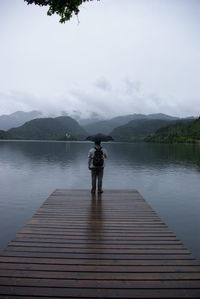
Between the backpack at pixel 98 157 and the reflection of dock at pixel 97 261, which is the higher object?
the backpack at pixel 98 157

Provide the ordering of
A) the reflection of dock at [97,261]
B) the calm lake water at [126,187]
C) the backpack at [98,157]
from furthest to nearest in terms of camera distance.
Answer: the calm lake water at [126,187]
the backpack at [98,157]
the reflection of dock at [97,261]

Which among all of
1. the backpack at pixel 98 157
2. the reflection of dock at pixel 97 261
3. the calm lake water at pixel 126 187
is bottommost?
the calm lake water at pixel 126 187

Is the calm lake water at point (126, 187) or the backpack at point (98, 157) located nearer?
the backpack at point (98, 157)

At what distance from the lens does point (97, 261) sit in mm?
5887

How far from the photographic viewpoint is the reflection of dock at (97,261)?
4.73 metres

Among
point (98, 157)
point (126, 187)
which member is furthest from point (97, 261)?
point (126, 187)

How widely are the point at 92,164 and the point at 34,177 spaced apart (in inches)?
817

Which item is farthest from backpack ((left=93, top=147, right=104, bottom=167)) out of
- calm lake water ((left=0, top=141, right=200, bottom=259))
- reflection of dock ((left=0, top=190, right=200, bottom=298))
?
calm lake water ((left=0, top=141, right=200, bottom=259))

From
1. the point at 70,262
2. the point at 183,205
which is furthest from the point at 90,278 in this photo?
A: the point at 183,205

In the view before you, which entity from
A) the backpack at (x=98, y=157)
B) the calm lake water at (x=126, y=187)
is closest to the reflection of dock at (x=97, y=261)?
the backpack at (x=98, y=157)

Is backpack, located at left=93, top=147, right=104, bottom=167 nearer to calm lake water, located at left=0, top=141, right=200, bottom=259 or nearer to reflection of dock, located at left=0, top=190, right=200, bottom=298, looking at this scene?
reflection of dock, located at left=0, top=190, right=200, bottom=298

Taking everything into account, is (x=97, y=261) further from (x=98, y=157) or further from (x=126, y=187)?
(x=126, y=187)

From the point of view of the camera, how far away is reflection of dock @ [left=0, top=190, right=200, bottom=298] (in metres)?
4.73

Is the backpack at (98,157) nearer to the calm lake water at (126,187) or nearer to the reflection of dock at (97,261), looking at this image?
the reflection of dock at (97,261)
